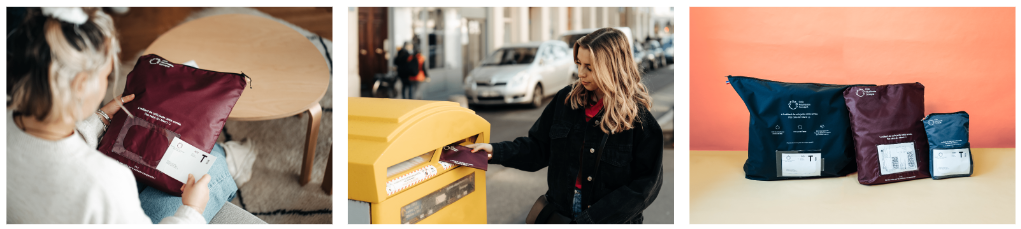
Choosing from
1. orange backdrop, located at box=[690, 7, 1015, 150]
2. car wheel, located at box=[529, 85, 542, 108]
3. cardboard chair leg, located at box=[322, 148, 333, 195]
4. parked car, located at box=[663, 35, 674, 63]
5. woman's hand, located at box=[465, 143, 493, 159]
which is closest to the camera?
woman's hand, located at box=[465, 143, 493, 159]

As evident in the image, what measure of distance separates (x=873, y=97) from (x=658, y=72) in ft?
27.7

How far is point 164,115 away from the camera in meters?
1.61

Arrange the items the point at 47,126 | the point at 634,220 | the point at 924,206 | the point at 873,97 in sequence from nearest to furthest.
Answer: the point at 47,126 → the point at 634,220 → the point at 924,206 → the point at 873,97

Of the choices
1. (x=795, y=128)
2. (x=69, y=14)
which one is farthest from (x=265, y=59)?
(x=795, y=128)

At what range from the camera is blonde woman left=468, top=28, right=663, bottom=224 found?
1606mm

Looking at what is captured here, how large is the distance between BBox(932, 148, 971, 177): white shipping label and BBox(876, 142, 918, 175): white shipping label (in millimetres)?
116

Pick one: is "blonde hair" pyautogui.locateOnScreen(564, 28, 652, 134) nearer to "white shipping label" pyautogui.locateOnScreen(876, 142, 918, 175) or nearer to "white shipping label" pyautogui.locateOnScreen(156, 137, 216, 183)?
"white shipping label" pyautogui.locateOnScreen(156, 137, 216, 183)

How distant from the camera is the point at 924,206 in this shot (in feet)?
7.93

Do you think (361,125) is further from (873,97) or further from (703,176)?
(873,97)

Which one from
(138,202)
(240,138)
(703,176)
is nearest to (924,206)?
(703,176)

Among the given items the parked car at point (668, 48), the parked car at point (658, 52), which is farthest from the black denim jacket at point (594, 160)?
the parked car at point (668, 48)

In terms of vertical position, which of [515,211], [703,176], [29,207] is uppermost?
[29,207]

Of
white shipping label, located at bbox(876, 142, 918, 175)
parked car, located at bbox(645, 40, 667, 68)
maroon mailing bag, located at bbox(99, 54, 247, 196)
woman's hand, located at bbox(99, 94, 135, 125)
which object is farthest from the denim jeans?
parked car, located at bbox(645, 40, 667, 68)

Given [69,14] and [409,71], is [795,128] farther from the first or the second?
[409,71]
